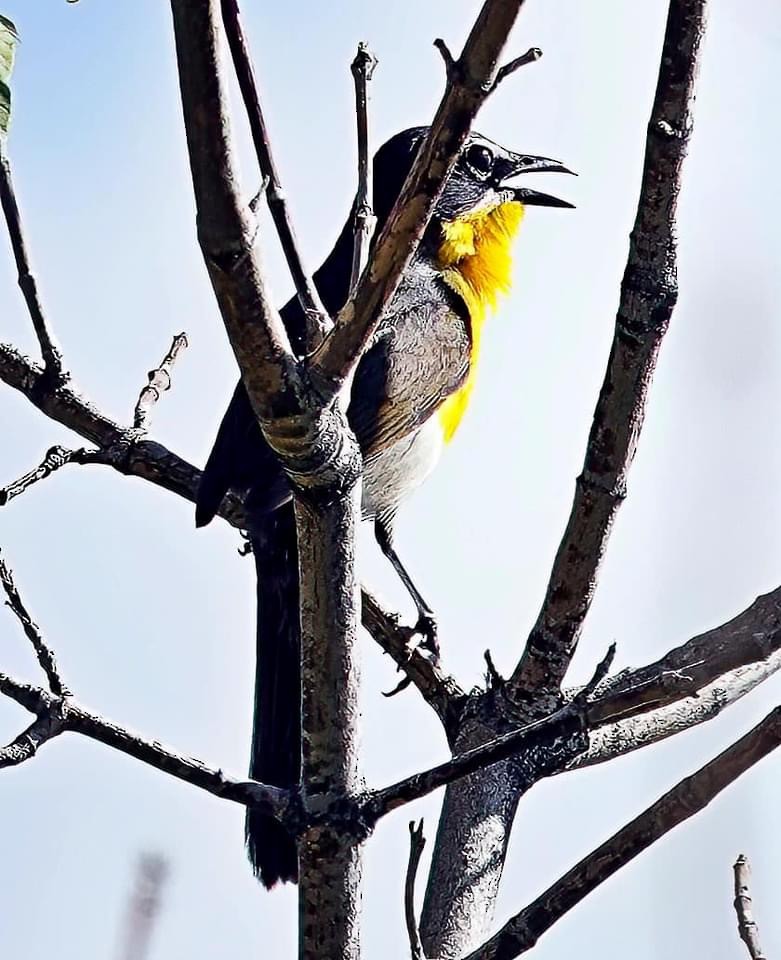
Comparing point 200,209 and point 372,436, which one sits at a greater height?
point 372,436

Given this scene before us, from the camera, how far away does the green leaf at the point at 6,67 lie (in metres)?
1.95

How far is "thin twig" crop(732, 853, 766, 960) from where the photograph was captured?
6.73 feet

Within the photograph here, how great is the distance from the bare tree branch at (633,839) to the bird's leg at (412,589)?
6.91ft

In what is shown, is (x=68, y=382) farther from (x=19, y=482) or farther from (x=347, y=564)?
(x=347, y=564)

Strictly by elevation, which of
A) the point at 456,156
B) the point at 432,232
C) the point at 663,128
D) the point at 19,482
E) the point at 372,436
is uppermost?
the point at 432,232

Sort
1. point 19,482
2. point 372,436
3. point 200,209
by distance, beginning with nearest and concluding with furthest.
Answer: point 200,209 → point 19,482 → point 372,436

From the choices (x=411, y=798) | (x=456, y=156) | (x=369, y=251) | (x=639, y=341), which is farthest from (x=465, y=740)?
(x=456, y=156)

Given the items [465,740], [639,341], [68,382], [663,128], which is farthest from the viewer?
[68,382]

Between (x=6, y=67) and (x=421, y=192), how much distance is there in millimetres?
618

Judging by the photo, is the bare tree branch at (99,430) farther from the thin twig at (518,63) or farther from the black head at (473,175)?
Result: the thin twig at (518,63)

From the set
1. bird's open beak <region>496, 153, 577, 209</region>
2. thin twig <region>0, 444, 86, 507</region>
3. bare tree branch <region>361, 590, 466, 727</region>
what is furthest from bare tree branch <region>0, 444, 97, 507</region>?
bird's open beak <region>496, 153, 577, 209</region>

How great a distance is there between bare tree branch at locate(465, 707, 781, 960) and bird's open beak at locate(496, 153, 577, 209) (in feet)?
11.8

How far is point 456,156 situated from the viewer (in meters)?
1.71

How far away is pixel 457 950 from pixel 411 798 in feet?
3.17
